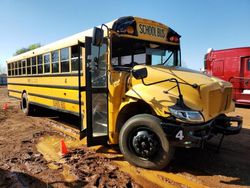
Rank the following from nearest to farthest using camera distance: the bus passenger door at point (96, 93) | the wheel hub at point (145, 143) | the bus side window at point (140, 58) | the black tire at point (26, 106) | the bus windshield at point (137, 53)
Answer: the wheel hub at point (145, 143), the bus passenger door at point (96, 93), the bus windshield at point (137, 53), the bus side window at point (140, 58), the black tire at point (26, 106)

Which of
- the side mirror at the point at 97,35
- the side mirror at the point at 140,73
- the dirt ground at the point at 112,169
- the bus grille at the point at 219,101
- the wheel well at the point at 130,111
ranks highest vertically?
the side mirror at the point at 97,35

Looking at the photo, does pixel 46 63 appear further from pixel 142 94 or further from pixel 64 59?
pixel 142 94

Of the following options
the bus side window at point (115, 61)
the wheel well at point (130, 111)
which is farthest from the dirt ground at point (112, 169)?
the bus side window at point (115, 61)

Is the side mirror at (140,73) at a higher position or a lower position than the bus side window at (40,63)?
lower

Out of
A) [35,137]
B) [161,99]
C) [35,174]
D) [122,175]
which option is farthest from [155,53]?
[35,137]

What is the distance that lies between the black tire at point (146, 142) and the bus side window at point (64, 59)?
2.64m

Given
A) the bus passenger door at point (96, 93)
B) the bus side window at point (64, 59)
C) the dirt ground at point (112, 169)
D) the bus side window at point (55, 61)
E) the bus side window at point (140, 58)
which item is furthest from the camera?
the bus side window at point (55, 61)

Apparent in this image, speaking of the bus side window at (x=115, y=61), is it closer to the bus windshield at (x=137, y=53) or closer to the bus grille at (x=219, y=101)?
the bus windshield at (x=137, y=53)

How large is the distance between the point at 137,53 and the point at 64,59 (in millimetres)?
2191

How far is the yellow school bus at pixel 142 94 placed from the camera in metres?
3.96

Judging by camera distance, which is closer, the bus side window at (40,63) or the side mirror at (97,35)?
the side mirror at (97,35)

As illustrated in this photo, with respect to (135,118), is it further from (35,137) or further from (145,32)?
(35,137)

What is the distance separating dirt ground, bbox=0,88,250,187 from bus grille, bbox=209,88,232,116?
92cm

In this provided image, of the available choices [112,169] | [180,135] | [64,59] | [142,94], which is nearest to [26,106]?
[64,59]
